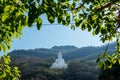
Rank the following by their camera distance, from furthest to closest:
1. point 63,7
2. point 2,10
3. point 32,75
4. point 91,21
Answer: point 32,75 < point 91,21 < point 63,7 < point 2,10

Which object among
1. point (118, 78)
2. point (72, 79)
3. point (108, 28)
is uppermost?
point (108, 28)

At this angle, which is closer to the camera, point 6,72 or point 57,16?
point 57,16

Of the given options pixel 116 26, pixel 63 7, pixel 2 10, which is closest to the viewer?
pixel 2 10

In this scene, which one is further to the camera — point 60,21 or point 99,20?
point 99,20

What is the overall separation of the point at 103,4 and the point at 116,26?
0.64 meters

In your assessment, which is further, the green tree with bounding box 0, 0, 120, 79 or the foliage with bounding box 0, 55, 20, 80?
the foliage with bounding box 0, 55, 20, 80

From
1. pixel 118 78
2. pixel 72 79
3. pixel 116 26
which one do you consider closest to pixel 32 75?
pixel 72 79

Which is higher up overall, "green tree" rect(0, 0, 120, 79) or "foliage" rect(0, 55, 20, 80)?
"green tree" rect(0, 0, 120, 79)

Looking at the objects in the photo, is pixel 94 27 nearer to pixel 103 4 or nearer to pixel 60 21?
pixel 103 4

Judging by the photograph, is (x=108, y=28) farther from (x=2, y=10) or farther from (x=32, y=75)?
(x=32, y=75)

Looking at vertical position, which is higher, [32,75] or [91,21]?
[91,21]

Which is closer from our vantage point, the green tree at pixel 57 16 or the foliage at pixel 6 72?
the green tree at pixel 57 16

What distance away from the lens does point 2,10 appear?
6.88 meters

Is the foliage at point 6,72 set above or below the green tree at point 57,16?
below
